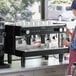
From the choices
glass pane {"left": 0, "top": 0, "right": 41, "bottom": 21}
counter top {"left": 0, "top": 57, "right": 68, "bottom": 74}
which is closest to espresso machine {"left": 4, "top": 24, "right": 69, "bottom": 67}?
counter top {"left": 0, "top": 57, "right": 68, "bottom": 74}

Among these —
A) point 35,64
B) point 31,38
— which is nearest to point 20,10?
point 31,38

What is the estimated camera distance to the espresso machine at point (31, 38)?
2.94 metres

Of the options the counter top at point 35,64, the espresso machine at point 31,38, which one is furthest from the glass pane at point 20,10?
the counter top at point 35,64

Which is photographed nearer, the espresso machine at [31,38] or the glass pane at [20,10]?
the espresso machine at [31,38]

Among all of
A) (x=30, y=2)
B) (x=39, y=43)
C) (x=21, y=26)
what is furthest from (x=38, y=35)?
(x=30, y=2)

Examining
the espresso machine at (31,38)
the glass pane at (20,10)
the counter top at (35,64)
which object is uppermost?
the glass pane at (20,10)

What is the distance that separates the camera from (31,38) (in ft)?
10.3

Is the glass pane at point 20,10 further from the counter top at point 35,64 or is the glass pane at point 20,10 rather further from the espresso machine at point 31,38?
the counter top at point 35,64

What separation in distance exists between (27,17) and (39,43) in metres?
0.60

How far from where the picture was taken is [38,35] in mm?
3244

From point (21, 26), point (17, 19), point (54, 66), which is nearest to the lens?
point (21, 26)

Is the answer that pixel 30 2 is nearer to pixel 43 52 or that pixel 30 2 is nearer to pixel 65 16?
pixel 65 16

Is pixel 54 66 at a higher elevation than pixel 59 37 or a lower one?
lower

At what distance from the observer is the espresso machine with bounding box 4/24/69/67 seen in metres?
2.94
